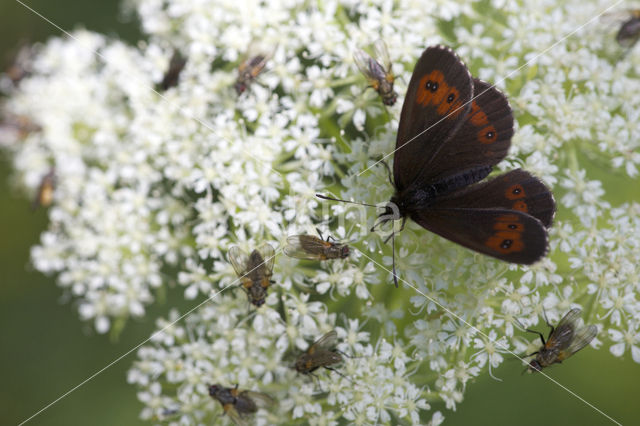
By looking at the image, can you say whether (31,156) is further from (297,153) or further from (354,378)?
(354,378)

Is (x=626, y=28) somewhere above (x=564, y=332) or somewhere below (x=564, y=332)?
above

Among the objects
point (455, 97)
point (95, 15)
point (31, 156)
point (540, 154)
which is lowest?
point (540, 154)

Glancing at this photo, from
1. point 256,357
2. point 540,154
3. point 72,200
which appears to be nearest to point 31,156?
point 72,200

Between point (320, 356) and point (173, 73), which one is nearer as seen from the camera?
point (320, 356)

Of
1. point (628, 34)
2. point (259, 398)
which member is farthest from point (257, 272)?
point (628, 34)

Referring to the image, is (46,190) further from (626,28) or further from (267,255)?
(626,28)

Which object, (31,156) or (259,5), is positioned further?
(31,156)

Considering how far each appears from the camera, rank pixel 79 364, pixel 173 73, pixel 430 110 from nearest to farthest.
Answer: pixel 430 110 < pixel 173 73 < pixel 79 364
